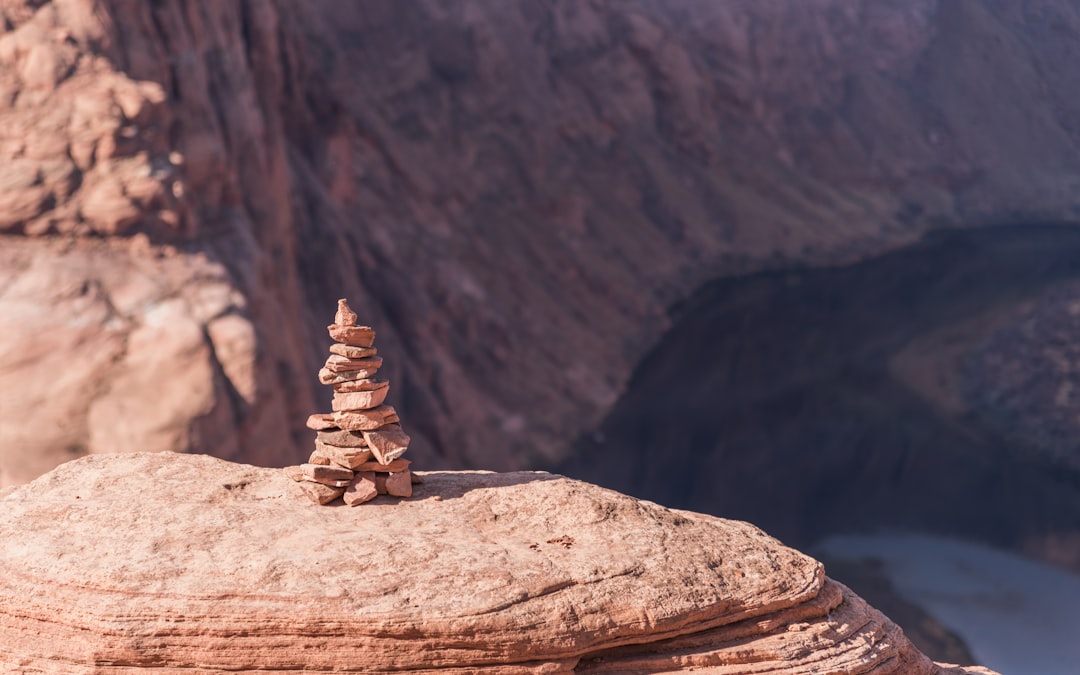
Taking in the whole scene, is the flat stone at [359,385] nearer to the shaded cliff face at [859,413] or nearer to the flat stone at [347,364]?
the flat stone at [347,364]

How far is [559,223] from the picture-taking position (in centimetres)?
5681

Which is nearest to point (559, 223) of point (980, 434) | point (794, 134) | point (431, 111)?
point (431, 111)

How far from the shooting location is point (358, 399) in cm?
1112

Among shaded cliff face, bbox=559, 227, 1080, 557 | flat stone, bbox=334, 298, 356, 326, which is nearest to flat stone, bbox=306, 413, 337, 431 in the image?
flat stone, bbox=334, 298, 356, 326

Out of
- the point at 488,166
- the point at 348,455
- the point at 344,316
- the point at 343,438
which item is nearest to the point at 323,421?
the point at 343,438

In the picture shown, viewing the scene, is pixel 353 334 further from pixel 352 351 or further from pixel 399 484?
pixel 399 484

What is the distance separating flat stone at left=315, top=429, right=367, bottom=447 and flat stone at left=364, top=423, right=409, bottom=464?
109 millimetres

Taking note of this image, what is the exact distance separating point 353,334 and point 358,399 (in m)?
0.68

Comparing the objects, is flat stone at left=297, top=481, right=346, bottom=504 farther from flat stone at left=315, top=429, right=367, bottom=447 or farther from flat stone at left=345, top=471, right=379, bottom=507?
flat stone at left=315, top=429, right=367, bottom=447

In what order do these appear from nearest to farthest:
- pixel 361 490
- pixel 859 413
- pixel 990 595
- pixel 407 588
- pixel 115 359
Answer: pixel 407 588, pixel 361 490, pixel 115 359, pixel 990 595, pixel 859 413

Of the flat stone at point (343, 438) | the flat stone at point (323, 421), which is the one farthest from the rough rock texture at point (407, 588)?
the flat stone at point (323, 421)

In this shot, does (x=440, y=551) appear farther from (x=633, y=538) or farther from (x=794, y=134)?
(x=794, y=134)

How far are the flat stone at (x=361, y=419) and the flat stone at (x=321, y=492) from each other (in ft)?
1.93

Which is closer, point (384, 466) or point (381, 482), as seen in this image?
point (384, 466)
